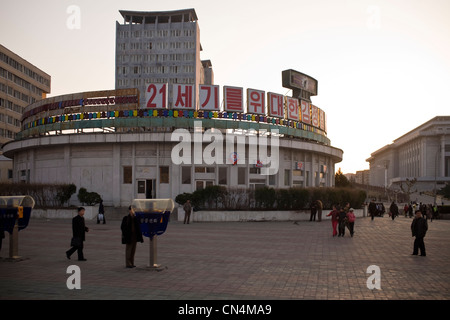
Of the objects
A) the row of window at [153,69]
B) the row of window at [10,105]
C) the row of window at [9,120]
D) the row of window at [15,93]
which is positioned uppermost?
the row of window at [153,69]

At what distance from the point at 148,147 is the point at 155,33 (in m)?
94.0

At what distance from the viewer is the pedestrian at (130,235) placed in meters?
11.7

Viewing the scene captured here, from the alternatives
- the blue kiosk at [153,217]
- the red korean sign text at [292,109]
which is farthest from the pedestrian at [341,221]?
the red korean sign text at [292,109]

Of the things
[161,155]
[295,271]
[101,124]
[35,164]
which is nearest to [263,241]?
[295,271]

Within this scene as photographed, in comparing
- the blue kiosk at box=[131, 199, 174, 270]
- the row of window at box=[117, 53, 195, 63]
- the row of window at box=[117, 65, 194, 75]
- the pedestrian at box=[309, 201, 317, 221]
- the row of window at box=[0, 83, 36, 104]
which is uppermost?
the row of window at box=[117, 53, 195, 63]

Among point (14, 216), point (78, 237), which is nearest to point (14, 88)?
point (14, 216)

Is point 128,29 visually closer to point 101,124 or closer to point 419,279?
point 101,124

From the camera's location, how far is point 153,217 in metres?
11.7

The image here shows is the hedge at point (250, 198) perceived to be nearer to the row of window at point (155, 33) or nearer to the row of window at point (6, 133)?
the row of window at point (6, 133)

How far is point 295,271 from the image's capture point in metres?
11.4

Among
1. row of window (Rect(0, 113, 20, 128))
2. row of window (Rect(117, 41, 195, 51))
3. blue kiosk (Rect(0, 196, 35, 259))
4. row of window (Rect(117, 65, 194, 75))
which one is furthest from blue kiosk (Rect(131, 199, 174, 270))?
row of window (Rect(117, 41, 195, 51))

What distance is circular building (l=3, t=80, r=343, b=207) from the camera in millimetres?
35594

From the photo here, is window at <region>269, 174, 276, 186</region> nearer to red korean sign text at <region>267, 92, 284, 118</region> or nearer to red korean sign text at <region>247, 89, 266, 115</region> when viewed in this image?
red korean sign text at <region>267, 92, 284, 118</region>
